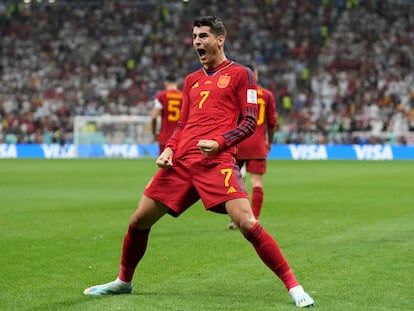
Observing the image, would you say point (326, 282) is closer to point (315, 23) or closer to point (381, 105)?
point (381, 105)

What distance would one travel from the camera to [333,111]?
42406 mm

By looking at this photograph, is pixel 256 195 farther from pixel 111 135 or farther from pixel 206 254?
pixel 111 135

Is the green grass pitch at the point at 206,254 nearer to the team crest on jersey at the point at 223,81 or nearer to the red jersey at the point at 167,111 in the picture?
the red jersey at the point at 167,111

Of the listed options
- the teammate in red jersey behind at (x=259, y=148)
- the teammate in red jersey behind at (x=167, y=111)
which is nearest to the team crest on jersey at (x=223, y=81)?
the teammate in red jersey behind at (x=259, y=148)

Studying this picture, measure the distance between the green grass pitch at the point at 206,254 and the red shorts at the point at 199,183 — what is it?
2.53 feet

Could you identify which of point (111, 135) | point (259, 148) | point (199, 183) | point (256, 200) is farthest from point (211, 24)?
point (111, 135)

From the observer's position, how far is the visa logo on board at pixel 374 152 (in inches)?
1523

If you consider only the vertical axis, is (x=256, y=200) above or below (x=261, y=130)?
below

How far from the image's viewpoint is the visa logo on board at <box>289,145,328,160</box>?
39.7 m

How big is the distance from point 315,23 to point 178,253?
3830 cm

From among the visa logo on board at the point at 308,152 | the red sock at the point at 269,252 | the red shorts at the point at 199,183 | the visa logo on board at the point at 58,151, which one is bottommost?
the visa logo on board at the point at 58,151

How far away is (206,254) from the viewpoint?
9422mm

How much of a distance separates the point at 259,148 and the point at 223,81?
213 inches

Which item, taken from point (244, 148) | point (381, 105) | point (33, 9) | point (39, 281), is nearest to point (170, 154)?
point (39, 281)
